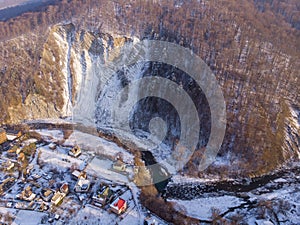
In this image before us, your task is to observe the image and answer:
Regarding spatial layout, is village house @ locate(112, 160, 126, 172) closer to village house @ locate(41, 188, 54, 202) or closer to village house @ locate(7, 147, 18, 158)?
village house @ locate(41, 188, 54, 202)

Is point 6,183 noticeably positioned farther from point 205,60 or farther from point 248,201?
point 205,60

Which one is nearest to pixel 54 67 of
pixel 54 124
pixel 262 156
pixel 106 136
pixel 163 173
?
pixel 54 124

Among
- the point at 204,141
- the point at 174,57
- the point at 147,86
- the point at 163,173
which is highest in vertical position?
the point at 174,57

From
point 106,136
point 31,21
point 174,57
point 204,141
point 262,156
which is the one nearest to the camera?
point 262,156

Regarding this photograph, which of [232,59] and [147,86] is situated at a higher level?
[232,59]

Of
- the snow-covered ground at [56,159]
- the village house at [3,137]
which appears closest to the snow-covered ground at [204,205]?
the snow-covered ground at [56,159]

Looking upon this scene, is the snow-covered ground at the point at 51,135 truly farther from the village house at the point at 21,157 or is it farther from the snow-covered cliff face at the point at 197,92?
the village house at the point at 21,157

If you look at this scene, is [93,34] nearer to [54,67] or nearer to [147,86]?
[54,67]
